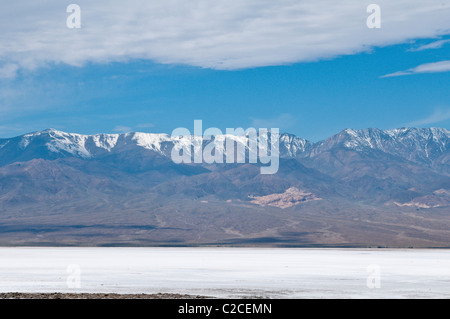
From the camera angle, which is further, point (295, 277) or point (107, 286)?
point (295, 277)

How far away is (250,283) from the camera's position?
48.8 metres
